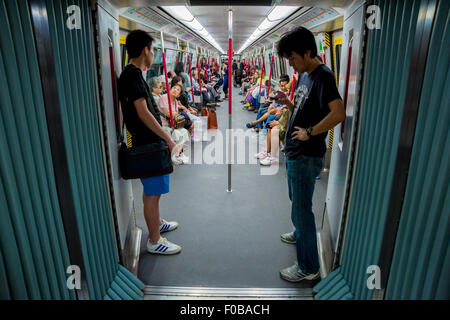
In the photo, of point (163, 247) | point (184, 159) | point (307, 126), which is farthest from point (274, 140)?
point (307, 126)

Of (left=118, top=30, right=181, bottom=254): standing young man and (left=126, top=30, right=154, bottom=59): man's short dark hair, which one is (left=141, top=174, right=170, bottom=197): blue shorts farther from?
(left=126, top=30, right=154, bottom=59): man's short dark hair

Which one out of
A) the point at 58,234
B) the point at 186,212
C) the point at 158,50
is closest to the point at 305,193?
the point at 58,234

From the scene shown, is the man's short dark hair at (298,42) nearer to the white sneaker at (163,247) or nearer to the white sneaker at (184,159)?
the white sneaker at (163,247)

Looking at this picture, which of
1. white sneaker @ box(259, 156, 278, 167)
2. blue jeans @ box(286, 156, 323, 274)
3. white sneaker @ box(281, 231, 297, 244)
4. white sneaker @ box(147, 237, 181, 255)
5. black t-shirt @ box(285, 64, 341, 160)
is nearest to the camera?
black t-shirt @ box(285, 64, 341, 160)

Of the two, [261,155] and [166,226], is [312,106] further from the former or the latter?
[261,155]

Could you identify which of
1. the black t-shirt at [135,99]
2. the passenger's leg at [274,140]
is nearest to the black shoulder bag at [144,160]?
the black t-shirt at [135,99]

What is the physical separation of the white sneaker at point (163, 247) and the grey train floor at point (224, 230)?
49 mm

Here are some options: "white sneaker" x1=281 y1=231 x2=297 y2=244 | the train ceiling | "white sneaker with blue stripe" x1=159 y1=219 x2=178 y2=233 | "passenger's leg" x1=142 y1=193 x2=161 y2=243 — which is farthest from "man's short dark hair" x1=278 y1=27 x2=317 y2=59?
"white sneaker with blue stripe" x1=159 y1=219 x2=178 y2=233

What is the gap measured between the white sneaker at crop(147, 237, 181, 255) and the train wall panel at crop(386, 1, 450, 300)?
2.08 meters

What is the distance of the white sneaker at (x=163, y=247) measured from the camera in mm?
2938

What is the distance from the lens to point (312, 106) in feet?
7.05

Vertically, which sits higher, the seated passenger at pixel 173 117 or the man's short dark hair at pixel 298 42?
the man's short dark hair at pixel 298 42

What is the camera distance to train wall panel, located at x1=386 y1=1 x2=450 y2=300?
3.72 ft
